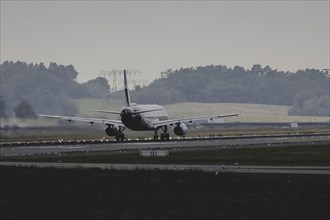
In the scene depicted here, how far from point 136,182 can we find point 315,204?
14127 millimetres

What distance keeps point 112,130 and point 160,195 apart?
87490mm

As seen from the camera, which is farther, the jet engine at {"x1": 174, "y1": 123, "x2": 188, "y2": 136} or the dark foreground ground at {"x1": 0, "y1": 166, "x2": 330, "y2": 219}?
the jet engine at {"x1": 174, "y1": 123, "x2": 188, "y2": 136}

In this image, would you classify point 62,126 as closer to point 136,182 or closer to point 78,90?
point 78,90

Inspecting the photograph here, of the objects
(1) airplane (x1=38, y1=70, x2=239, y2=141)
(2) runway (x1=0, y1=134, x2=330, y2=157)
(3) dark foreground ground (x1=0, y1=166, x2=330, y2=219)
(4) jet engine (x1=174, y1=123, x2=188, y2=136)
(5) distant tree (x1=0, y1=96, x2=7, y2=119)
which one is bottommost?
(2) runway (x1=0, y1=134, x2=330, y2=157)

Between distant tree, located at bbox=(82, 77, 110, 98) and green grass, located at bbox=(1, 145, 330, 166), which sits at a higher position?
distant tree, located at bbox=(82, 77, 110, 98)

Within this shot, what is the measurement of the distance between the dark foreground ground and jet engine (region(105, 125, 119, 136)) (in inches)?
2884

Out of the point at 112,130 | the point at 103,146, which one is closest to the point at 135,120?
the point at 112,130

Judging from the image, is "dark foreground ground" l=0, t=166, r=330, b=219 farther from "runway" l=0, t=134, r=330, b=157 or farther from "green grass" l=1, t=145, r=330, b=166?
"runway" l=0, t=134, r=330, b=157

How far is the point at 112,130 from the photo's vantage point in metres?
132

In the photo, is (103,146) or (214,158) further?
(103,146)

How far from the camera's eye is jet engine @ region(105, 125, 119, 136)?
5193 inches

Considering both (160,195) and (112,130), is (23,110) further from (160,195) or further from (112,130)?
(160,195)

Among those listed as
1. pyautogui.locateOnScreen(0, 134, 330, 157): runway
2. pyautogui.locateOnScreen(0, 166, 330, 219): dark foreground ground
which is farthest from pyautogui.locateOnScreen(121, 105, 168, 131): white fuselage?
pyautogui.locateOnScreen(0, 166, 330, 219): dark foreground ground

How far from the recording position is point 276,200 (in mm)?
42031
